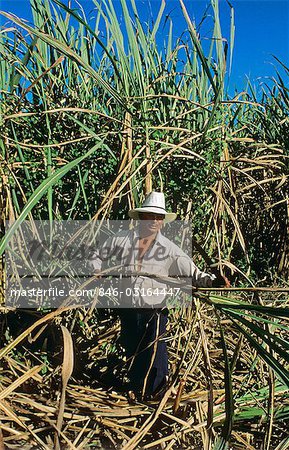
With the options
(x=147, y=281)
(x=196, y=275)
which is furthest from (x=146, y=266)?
(x=196, y=275)

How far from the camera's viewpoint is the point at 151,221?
1.83 meters

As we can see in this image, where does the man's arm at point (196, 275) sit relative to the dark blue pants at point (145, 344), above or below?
above

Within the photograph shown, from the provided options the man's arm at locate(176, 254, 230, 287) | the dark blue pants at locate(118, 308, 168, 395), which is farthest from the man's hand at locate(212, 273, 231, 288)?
the dark blue pants at locate(118, 308, 168, 395)

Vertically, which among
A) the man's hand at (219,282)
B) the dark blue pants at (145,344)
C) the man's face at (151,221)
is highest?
the man's face at (151,221)

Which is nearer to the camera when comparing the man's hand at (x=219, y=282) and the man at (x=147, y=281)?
the man's hand at (x=219, y=282)

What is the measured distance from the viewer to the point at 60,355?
6.21 feet

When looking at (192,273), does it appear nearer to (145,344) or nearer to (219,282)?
(219,282)

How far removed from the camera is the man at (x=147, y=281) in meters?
1.81

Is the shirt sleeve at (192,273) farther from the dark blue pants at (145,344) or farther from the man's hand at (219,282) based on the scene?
the dark blue pants at (145,344)

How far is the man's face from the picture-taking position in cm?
181

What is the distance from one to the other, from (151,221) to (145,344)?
15.1 inches

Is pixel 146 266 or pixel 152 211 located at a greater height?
pixel 152 211

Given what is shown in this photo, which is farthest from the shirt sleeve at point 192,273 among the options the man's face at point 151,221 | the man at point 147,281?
the man's face at point 151,221

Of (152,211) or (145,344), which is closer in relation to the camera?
(152,211)
